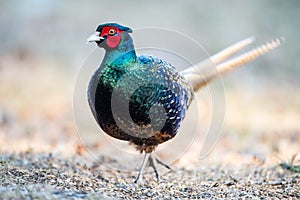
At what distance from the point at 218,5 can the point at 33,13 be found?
6.11 m

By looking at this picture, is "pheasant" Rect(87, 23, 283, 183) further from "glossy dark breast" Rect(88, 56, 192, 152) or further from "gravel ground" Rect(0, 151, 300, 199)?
"gravel ground" Rect(0, 151, 300, 199)

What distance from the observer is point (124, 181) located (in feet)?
17.2

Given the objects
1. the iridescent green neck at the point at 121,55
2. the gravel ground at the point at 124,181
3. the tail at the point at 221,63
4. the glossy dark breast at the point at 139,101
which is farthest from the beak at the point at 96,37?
the tail at the point at 221,63

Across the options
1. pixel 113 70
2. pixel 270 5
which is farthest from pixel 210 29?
pixel 113 70

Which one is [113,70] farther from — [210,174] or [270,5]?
[270,5]

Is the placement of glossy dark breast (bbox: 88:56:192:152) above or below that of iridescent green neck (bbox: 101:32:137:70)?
below

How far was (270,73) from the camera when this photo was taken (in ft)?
42.0

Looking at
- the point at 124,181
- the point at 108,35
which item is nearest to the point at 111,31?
the point at 108,35

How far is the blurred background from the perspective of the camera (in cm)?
809

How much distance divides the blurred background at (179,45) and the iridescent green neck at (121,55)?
2297 mm

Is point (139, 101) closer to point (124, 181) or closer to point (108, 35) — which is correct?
point (108, 35)

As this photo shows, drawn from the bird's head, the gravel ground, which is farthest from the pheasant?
the gravel ground

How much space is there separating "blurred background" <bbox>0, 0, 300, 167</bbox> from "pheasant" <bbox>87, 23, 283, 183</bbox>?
196 cm

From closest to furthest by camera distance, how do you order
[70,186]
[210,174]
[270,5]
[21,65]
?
1. [70,186]
2. [210,174]
3. [21,65]
4. [270,5]
